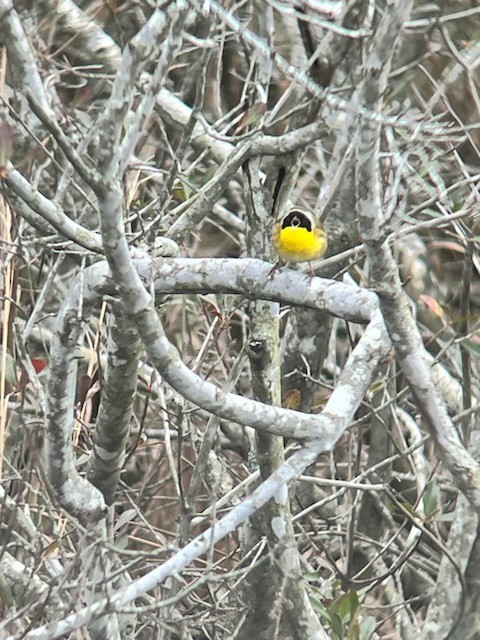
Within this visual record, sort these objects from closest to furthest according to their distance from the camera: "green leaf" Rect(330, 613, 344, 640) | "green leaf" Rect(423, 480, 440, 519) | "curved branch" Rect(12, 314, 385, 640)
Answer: "curved branch" Rect(12, 314, 385, 640), "green leaf" Rect(330, 613, 344, 640), "green leaf" Rect(423, 480, 440, 519)

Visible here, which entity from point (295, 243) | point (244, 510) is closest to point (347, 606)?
point (244, 510)

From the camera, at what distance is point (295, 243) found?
332 cm

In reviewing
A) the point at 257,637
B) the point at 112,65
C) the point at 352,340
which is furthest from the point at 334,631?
the point at 112,65

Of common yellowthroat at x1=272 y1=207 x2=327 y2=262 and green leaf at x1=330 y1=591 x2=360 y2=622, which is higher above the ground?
common yellowthroat at x1=272 y1=207 x2=327 y2=262

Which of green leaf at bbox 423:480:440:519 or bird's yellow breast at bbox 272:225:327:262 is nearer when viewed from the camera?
bird's yellow breast at bbox 272:225:327:262

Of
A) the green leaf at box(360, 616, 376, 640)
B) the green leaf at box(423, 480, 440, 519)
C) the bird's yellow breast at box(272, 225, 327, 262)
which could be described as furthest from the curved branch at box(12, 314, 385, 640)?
the green leaf at box(360, 616, 376, 640)

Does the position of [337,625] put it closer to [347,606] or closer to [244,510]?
[347,606]

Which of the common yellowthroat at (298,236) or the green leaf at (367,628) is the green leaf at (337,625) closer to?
the green leaf at (367,628)

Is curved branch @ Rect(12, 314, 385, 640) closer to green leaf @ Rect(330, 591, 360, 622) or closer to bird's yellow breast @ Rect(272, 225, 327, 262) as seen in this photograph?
bird's yellow breast @ Rect(272, 225, 327, 262)

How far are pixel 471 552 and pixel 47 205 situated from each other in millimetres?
1615

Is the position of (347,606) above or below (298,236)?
below

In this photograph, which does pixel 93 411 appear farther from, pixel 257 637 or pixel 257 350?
pixel 257 350

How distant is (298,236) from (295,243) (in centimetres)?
3

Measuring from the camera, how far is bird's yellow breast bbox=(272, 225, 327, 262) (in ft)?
10.8
